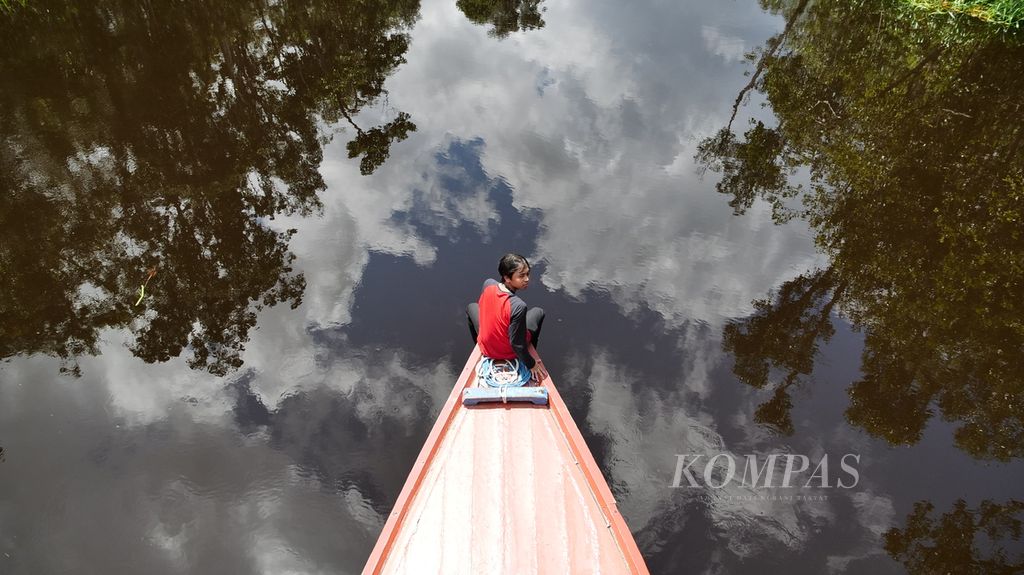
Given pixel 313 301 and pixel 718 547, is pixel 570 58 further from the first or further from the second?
pixel 718 547

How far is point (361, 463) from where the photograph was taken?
6680 mm

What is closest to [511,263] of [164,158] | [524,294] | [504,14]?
[524,294]

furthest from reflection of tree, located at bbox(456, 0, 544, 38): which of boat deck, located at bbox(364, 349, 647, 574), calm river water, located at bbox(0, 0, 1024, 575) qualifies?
boat deck, located at bbox(364, 349, 647, 574)

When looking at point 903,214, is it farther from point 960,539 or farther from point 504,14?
point 504,14

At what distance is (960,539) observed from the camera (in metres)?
6.03

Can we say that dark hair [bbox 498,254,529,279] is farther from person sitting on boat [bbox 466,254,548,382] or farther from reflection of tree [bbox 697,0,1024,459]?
reflection of tree [bbox 697,0,1024,459]

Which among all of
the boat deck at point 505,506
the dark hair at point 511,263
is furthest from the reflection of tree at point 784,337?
the dark hair at point 511,263

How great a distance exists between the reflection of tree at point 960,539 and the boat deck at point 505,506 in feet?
13.1

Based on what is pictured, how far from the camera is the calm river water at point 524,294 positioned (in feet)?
20.5

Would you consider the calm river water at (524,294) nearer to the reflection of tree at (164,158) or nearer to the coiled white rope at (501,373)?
the reflection of tree at (164,158)

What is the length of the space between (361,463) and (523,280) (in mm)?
3360

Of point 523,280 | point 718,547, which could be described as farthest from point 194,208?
point 718,547

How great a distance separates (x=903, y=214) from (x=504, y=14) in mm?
18455

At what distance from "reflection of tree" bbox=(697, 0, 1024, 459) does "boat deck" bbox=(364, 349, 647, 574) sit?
12.4ft
